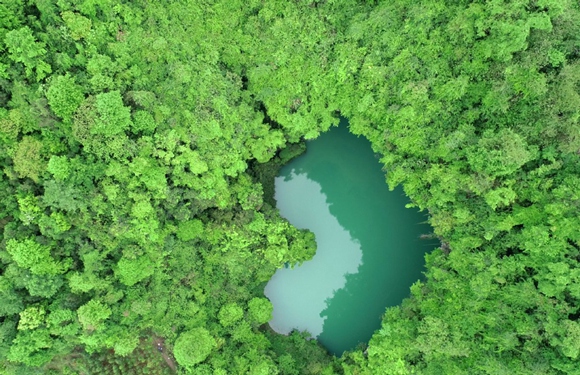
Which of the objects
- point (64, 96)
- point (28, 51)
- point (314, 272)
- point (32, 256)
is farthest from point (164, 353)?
point (28, 51)

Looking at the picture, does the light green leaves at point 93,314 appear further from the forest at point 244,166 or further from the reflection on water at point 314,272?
the reflection on water at point 314,272

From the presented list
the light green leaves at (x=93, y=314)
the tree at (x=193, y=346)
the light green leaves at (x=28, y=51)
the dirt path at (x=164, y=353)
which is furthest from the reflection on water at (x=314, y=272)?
the light green leaves at (x=28, y=51)

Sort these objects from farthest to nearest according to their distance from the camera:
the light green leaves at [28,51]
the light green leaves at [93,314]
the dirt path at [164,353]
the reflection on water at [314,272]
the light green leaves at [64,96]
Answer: the reflection on water at [314,272] → the dirt path at [164,353] → the light green leaves at [93,314] → the light green leaves at [64,96] → the light green leaves at [28,51]

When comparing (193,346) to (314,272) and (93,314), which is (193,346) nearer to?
(93,314)

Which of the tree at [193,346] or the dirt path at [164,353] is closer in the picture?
the tree at [193,346]

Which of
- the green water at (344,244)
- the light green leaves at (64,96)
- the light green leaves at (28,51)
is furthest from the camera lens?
the green water at (344,244)

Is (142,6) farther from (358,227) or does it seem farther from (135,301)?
(358,227)

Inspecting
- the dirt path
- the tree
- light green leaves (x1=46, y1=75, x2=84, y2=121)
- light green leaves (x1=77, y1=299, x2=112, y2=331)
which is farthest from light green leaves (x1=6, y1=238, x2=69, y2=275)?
the tree
